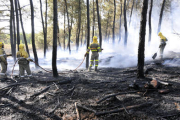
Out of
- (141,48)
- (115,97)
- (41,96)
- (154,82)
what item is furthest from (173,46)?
(41,96)

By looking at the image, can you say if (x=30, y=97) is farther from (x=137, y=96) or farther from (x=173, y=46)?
(x=173, y=46)

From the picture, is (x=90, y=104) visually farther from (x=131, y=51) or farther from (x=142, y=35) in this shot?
(x=131, y=51)

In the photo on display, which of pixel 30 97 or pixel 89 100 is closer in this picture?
pixel 89 100

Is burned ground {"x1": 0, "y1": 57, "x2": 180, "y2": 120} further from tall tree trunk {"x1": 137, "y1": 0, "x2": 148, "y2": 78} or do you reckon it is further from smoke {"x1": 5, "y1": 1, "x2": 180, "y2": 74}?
smoke {"x1": 5, "y1": 1, "x2": 180, "y2": 74}

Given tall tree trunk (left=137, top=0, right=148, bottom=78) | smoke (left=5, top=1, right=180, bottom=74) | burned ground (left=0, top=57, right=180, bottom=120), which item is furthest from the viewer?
smoke (left=5, top=1, right=180, bottom=74)

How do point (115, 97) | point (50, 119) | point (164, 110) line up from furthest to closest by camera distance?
point (115, 97) < point (50, 119) < point (164, 110)

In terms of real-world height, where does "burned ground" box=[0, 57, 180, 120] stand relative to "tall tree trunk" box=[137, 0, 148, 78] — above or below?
below

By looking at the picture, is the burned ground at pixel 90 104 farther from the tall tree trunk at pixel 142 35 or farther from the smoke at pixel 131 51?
the smoke at pixel 131 51

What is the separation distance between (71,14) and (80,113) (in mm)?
23013

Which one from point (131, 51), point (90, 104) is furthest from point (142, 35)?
point (131, 51)

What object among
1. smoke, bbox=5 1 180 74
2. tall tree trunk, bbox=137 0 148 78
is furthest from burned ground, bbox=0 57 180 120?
smoke, bbox=5 1 180 74

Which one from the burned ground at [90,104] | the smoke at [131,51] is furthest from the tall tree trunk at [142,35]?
the smoke at [131,51]

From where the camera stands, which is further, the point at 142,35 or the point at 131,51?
the point at 131,51

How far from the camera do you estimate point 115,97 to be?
11.9 feet
